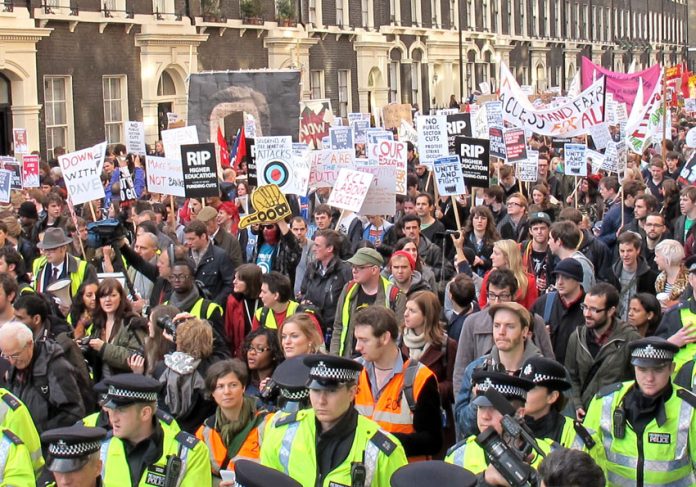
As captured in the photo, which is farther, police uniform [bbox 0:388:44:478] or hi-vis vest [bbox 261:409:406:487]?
police uniform [bbox 0:388:44:478]

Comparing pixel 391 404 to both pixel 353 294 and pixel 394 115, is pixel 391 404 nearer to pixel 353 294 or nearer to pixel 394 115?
pixel 353 294

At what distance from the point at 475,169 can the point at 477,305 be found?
519 cm

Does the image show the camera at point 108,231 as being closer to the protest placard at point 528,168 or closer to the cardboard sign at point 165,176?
the cardboard sign at point 165,176

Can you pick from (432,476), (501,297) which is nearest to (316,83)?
(501,297)

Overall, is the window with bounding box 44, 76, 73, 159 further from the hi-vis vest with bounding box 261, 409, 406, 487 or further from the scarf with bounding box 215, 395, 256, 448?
the hi-vis vest with bounding box 261, 409, 406, 487

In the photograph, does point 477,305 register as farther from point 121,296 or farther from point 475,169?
point 475,169

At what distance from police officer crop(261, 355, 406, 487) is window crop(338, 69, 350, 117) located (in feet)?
115

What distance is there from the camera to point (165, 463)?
5.04 metres

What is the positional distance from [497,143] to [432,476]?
13574 millimetres

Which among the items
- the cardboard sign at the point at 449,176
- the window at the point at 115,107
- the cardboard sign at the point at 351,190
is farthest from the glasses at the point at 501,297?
the window at the point at 115,107

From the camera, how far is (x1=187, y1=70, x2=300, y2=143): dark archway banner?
61.3 ft

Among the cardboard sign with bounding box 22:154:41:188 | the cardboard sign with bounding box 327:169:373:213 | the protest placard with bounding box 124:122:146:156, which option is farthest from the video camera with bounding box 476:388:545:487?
the protest placard with bounding box 124:122:146:156

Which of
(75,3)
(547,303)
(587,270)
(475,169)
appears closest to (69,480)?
(547,303)

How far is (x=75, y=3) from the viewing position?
26703mm
